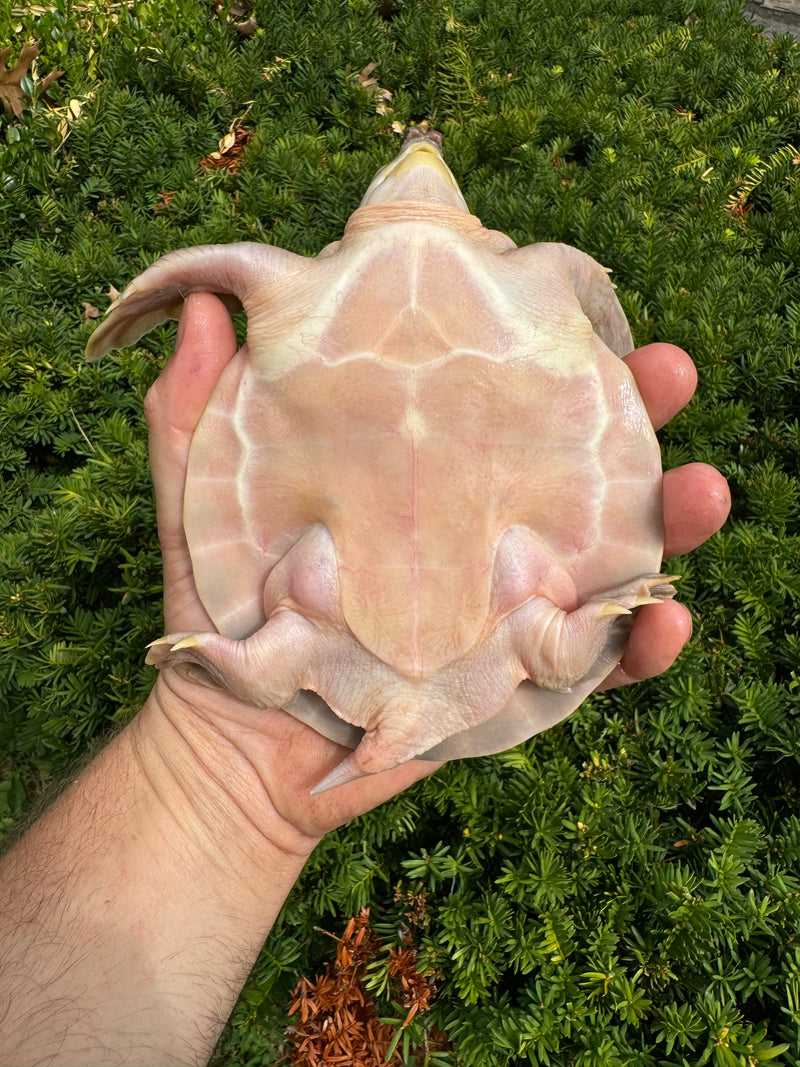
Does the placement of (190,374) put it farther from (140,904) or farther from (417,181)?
(140,904)

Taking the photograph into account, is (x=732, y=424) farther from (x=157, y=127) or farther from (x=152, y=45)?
(x=152, y=45)

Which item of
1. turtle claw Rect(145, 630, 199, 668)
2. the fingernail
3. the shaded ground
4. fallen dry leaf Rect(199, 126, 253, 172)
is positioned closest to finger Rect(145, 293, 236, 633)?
the fingernail

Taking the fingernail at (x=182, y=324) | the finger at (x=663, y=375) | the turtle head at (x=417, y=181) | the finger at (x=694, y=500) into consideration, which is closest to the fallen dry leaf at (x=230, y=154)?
the turtle head at (x=417, y=181)

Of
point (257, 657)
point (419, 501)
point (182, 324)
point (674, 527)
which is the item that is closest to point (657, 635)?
point (674, 527)

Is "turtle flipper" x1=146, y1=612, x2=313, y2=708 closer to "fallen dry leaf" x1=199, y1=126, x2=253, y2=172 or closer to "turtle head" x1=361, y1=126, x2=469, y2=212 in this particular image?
"turtle head" x1=361, y1=126, x2=469, y2=212

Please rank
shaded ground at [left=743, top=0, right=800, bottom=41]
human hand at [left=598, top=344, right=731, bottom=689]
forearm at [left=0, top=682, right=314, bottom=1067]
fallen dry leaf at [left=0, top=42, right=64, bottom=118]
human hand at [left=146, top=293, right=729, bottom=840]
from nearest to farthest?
forearm at [left=0, top=682, right=314, bottom=1067] < human hand at [left=598, top=344, right=731, bottom=689] < human hand at [left=146, top=293, right=729, bottom=840] < fallen dry leaf at [left=0, top=42, right=64, bottom=118] < shaded ground at [left=743, top=0, right=800, bottom=41]

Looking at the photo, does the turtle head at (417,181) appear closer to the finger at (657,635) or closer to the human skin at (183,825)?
the human skin at (183,825)

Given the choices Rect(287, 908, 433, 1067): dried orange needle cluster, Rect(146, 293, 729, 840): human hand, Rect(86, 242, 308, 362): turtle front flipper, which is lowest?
Rect(287, 908, 433, 1067): dried orange needle cluster

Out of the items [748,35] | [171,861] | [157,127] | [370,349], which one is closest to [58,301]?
[157,127]
